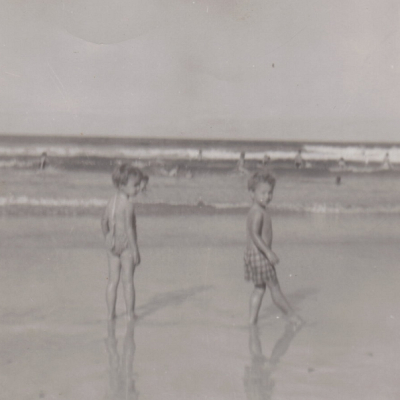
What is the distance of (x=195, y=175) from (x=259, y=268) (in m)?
16.6

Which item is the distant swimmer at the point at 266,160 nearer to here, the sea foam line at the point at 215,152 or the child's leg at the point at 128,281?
the sea foam line at the point at 215,152

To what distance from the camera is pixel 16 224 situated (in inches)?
344

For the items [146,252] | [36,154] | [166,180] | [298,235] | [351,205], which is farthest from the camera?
[36,154]

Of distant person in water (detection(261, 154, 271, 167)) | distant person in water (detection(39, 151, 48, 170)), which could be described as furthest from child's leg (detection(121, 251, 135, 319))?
distant person in water (detection(261, 154, 271, 167))

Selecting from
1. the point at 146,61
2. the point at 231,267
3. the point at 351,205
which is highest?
the point at 146,61

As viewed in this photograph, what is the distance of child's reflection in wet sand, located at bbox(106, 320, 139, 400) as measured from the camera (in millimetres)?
3164

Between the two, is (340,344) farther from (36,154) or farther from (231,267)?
(36,154)

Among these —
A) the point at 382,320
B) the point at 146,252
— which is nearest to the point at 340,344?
the point at 382,320

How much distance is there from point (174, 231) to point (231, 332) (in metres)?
4.42

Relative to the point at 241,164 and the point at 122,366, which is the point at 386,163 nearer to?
the point at 241,164

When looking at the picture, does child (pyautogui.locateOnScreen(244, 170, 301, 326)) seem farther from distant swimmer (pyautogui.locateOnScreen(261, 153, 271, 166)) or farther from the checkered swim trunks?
distant swimmer (pyautogui.locateOnScreen(261, 153, 271, 166))

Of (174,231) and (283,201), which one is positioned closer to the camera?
(174,231)

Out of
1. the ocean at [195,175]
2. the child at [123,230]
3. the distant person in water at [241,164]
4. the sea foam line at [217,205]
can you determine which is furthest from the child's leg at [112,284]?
the distant person in water at [241,164]

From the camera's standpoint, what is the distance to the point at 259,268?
4.36 metres
